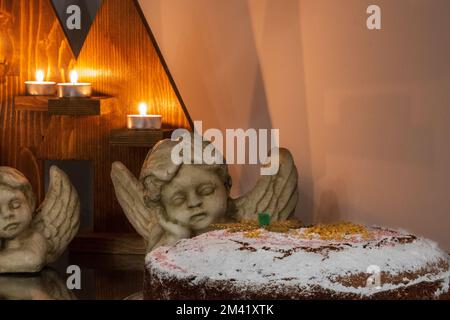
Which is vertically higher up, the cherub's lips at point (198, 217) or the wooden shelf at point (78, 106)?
the wooden shelf at point (78, 106)

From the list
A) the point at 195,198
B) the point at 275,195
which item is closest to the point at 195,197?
the point at 195,198

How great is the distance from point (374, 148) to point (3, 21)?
754 millimetres

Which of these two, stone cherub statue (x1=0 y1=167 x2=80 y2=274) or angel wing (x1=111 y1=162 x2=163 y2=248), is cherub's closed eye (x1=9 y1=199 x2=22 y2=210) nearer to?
stone cherub statue (x1=0 y1=167 x2=80 y2=274)

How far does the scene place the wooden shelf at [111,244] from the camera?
223 cm

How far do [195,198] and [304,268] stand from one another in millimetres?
565

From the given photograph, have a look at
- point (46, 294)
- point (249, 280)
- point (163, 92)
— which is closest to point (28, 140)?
point (163, 92)

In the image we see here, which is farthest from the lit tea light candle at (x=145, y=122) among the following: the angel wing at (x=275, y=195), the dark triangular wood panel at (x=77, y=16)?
the dark triangular wood panel at (x=77, y=16)

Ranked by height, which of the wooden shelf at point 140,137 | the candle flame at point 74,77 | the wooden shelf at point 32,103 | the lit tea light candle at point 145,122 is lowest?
the wooden shelf at point 140,137

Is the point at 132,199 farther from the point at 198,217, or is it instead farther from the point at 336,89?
the point at 336,89

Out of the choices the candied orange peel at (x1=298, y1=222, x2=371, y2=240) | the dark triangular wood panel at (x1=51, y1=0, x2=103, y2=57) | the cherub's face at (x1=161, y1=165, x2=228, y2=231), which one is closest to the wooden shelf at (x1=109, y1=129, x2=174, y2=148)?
the cherub's face at (x1=161, y1=165, x2=228, y2=231)

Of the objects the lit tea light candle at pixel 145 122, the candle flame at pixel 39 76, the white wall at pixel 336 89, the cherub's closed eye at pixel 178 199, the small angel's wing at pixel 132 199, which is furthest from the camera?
→ the candle flame at pixel 39 76

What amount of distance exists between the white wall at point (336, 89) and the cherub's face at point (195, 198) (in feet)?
0.76

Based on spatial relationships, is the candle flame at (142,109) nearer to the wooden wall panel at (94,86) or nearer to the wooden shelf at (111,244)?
the wooden wall panel at (94,86)

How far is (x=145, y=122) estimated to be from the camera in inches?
85.8
